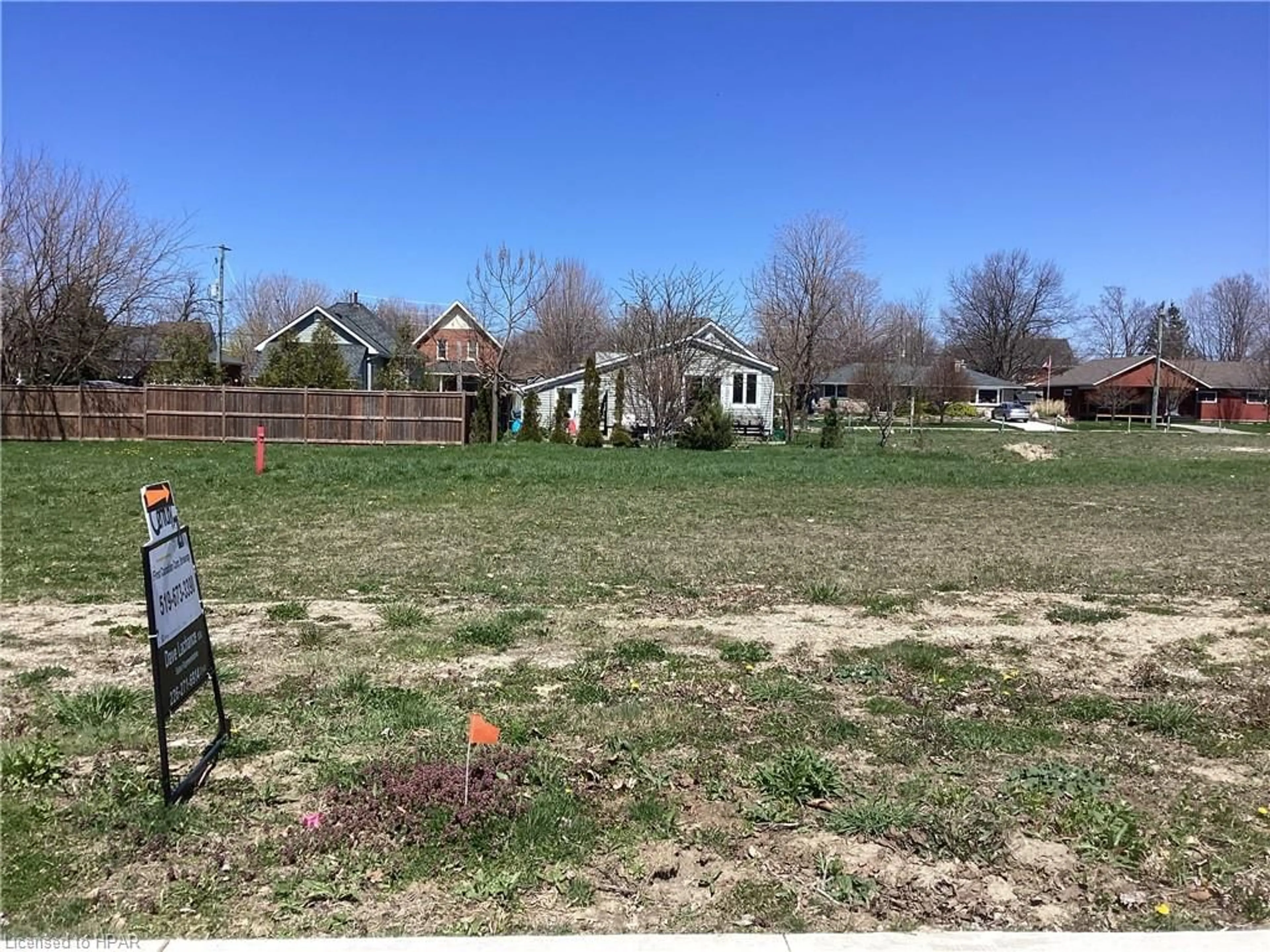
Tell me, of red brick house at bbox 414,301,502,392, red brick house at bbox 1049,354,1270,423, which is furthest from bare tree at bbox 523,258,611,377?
red brick house at bbox 1049,354,1270,423

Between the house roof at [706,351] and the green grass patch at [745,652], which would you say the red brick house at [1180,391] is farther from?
the green grass patch at [745,652]

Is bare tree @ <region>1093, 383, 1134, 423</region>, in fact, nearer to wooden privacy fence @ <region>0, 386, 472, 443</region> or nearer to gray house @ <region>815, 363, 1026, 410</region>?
gray house @ <region>815, 363, 1026, 410</region>

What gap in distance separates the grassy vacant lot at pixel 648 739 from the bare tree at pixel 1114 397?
5595 cm

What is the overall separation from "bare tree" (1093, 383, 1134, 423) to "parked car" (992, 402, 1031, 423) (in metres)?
4.58

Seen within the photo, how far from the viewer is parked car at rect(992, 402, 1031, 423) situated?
5872 cm

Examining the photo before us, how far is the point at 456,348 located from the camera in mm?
60812

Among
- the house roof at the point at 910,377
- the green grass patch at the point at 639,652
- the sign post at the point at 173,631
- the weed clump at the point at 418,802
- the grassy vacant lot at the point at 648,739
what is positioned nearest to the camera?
the grassy vacant lot at the point at 648,739

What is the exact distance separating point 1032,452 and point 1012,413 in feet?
120

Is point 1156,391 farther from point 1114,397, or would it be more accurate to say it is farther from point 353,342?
point 353,342

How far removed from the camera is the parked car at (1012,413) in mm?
58719

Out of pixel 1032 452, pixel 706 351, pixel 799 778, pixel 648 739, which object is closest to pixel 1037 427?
pixel 1032 452

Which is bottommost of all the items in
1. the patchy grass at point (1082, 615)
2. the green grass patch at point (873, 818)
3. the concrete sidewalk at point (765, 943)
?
the concrete sidewalk at point (765, 943)

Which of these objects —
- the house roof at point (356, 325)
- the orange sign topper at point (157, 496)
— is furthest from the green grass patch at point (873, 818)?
the house roof at point (356, 325)

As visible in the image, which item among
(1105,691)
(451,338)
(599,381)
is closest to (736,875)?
(1105,691)
